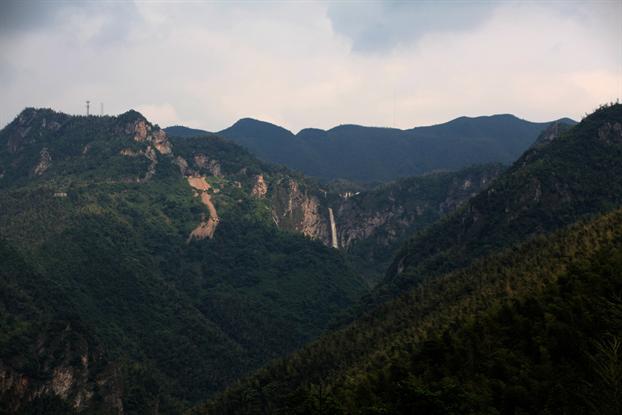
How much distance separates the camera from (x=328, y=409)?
95.3 metres

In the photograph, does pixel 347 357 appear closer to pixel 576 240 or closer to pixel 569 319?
pixel 576 240

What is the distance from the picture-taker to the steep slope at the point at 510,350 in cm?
9131

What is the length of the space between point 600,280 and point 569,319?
10.4 m

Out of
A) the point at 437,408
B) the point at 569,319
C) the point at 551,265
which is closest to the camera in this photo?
the point at 437,408

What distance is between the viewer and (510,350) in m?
107

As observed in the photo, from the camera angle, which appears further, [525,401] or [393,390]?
[393,390]

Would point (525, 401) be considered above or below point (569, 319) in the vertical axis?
below

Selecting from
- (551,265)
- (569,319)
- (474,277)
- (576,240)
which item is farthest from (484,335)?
(474,277)

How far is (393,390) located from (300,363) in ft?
262

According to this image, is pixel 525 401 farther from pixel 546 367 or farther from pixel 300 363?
pixel 300 363

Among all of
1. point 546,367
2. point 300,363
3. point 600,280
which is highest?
point 600,280

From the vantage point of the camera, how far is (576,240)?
6407 inches

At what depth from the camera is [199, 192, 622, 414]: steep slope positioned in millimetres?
91312

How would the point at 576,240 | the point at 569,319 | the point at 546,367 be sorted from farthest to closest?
the point at 576,240 < the point at 569,319 < the point at 546,367
